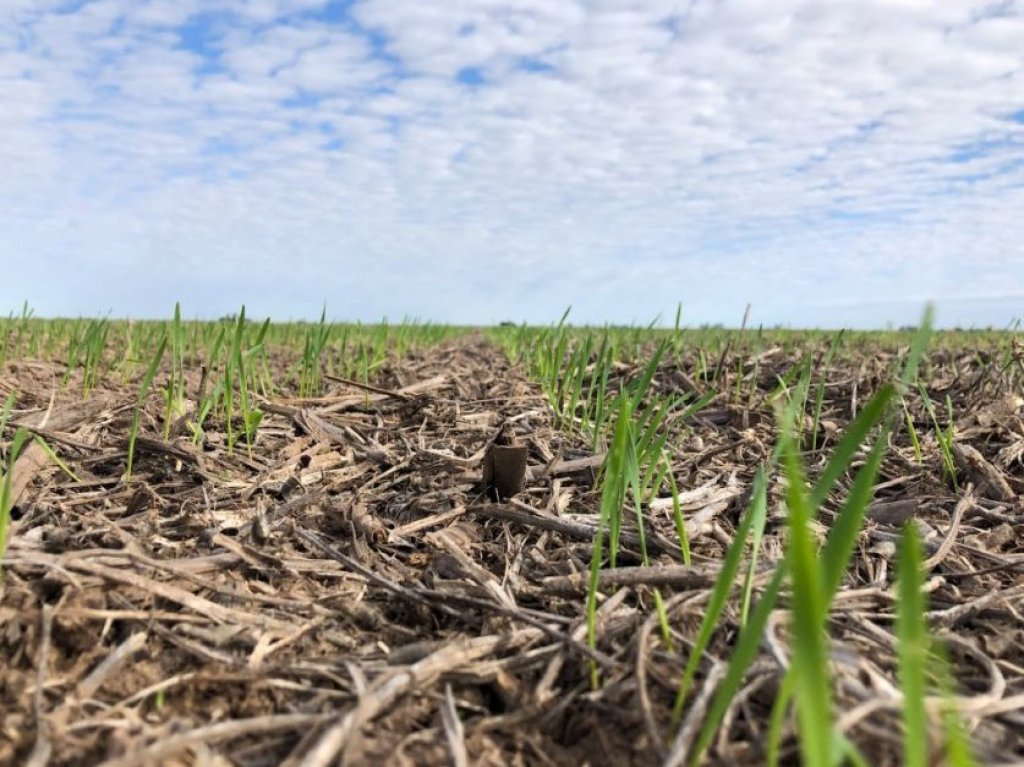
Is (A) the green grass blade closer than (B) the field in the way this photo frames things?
Yes

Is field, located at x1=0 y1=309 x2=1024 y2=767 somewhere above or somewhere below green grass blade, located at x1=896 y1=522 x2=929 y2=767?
below

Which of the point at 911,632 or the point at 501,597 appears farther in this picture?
the point at 501,597

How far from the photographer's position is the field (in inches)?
37.0

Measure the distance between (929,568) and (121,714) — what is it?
1454mm

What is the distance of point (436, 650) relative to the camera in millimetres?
1164

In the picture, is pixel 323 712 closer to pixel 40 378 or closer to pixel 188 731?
pixel 188 731

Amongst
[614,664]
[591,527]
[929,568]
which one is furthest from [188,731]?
[929,568]

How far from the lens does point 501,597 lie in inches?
52.9

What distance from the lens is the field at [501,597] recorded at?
939 mm

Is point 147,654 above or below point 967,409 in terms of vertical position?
below

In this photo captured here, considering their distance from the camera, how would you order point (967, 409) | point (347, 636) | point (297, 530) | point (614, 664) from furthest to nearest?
point (967, 409) → point (297, 530) → point (347, 636) → point (614, 664)

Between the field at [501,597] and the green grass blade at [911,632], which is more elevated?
the green grass blade at [911,632]

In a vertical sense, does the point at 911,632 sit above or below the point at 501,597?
above

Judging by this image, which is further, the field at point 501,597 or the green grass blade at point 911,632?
the field at point 501,597
